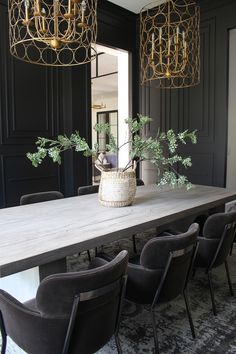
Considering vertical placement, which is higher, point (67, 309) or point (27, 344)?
point (67, 309)

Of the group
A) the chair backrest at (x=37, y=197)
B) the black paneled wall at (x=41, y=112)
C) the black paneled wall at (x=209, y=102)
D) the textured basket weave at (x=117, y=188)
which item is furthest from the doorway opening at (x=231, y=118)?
the chair backrest at (x=37, y=197)

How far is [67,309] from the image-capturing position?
1.21 meters

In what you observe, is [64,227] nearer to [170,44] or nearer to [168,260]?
[168,260]

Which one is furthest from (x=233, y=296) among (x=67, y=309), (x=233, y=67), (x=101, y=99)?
(x=101, y=99)

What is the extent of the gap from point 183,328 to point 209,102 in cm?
329

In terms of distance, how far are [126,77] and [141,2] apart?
3.81ft

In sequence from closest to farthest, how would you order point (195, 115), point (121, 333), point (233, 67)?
1. point (121, 333)
2. point (233, 67)
3. point (195, 115)

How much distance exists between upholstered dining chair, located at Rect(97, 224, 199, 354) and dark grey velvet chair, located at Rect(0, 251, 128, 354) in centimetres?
28

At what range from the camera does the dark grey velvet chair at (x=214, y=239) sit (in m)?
2.06

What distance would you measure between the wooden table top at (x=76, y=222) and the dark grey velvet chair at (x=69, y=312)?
0.21 m

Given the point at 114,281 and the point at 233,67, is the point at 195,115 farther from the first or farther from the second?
the point at 114,281

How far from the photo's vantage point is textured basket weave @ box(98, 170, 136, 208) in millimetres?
2281

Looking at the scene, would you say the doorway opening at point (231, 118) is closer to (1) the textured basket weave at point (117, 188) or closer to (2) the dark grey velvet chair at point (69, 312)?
(1) the textured basket weave at point (117, 188)

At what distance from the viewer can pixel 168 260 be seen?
1.61 m
